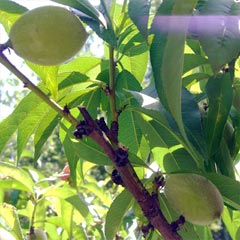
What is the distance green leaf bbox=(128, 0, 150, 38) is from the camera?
817mm

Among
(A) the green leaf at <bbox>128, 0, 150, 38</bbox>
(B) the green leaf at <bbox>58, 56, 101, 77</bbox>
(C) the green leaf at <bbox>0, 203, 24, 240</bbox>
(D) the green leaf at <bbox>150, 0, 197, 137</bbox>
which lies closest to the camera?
(D) the green leaf at <bbox>150, 0, 197, 137</bbox>

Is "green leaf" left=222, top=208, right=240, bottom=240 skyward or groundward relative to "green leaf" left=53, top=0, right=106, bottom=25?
groundward

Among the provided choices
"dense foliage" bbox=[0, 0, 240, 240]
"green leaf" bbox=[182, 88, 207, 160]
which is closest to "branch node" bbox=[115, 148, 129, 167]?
"dense foliage" bbox=[0, 0, 240, 240]

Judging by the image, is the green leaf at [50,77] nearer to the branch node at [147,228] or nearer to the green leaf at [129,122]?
the green leaf at [129,122]

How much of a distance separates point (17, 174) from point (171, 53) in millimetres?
761

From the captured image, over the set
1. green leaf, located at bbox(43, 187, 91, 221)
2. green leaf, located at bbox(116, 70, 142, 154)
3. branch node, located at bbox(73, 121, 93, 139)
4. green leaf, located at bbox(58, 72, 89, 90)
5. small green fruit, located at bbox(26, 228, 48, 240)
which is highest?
green leaf, located at bbox(58, 72, 89, 90)

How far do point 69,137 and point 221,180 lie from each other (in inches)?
13.4

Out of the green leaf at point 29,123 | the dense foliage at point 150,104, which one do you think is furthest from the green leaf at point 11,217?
the green leaf at point 29,123

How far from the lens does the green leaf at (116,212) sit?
3.33 ft

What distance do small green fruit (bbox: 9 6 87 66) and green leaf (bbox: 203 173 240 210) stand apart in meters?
0.30

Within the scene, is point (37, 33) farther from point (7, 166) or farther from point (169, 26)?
point (7, 166)

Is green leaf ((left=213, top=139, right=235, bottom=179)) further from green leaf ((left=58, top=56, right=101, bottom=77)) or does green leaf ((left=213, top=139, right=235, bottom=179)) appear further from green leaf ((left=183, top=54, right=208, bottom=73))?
green leaf ((left=58, top=56, right=101, bottom=77))

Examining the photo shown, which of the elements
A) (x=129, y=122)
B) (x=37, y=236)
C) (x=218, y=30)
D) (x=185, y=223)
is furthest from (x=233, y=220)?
(x=218, y=30)

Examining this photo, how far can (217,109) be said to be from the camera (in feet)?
2.80
